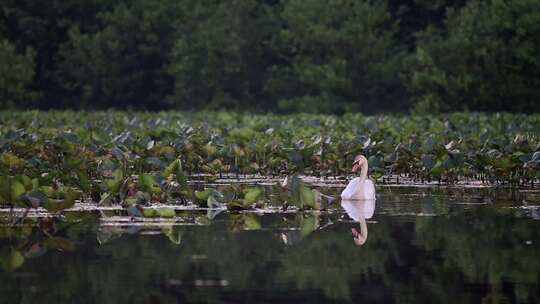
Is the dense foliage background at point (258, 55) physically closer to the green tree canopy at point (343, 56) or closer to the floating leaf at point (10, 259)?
the green tree canopy at point (343, 56)

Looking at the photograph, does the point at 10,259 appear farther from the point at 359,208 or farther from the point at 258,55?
the point at 258,55

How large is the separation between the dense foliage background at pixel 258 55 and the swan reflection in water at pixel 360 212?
2809 centimetres

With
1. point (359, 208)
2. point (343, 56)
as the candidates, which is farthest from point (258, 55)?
point (359, 208)

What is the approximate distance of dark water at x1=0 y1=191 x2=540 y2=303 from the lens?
26.5 ft

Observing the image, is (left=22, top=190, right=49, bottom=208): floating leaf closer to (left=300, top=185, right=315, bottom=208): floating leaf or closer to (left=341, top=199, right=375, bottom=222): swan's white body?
(left=300, top=185, right=315, bottom=208): floating leaf

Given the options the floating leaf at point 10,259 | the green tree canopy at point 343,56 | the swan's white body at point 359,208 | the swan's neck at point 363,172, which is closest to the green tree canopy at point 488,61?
the green tree canopy at point 343,56

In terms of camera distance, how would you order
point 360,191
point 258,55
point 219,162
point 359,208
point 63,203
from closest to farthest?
point 63,203
point 359,208
point 360,191
point 219,162
point 258,55

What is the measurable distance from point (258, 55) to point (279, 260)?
4316 cm

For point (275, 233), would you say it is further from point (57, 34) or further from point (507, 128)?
point (57, 34)

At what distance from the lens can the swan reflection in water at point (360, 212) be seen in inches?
433

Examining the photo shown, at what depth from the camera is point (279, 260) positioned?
9539mm

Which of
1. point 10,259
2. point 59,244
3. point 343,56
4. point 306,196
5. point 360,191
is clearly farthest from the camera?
point 343,56

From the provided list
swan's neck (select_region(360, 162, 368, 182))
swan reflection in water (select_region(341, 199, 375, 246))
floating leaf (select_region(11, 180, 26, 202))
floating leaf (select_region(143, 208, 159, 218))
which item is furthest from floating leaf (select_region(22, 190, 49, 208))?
swan's neck (select_region(360, 162, 368, 182))

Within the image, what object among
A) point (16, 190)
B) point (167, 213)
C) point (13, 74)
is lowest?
point (167, 213)
